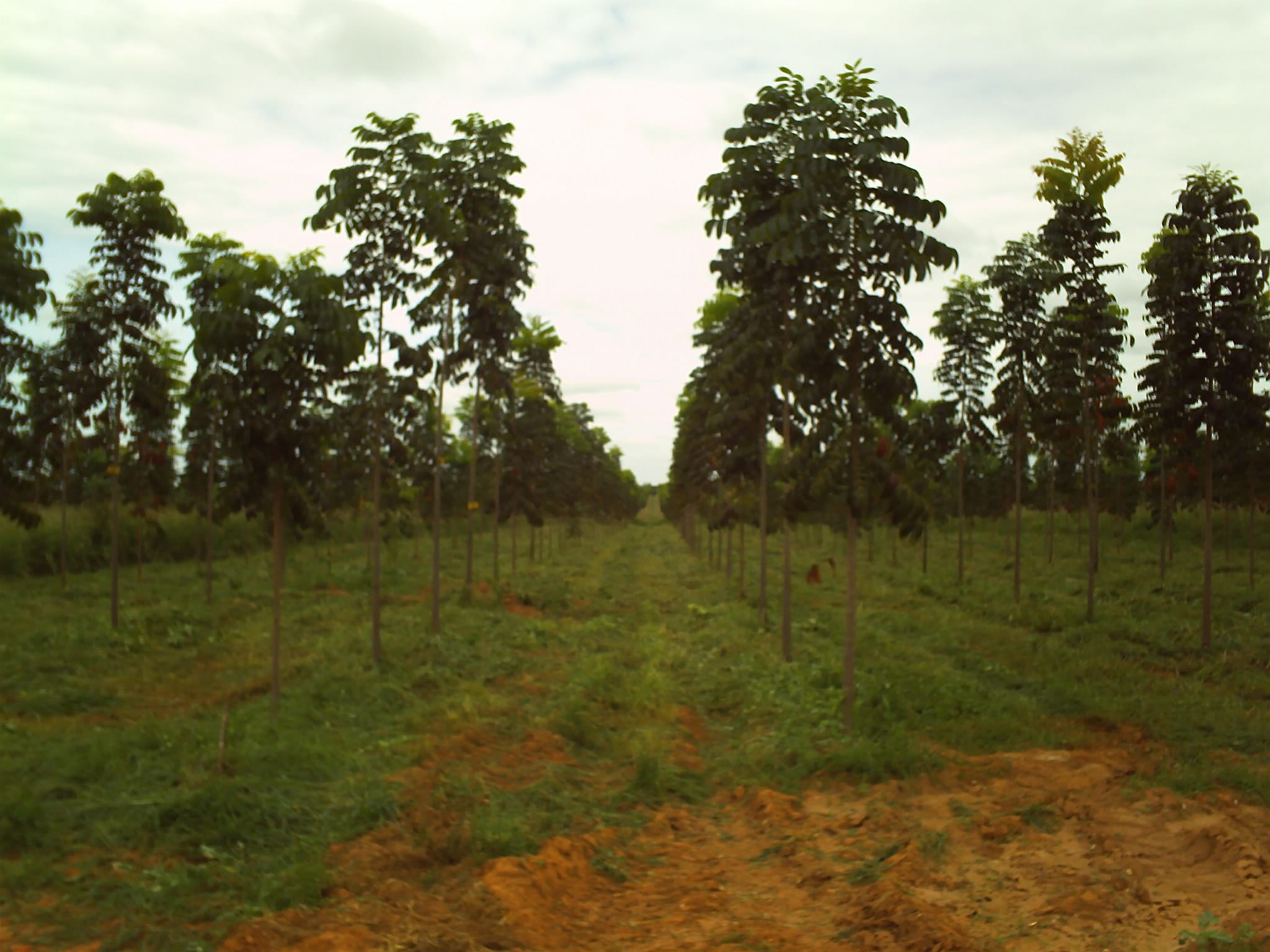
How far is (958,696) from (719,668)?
384 cm

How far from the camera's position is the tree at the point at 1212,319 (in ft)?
51.6

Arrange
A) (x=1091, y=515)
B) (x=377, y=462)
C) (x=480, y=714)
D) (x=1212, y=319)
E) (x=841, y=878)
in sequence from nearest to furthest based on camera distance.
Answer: (x=841, y=878) < (x=480, y=714) < (x=377, y=462) < (x=1212, y=319) < (x=1091, y=515)

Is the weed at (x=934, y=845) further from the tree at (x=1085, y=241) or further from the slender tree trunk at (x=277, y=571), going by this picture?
the tree at (x=1085, y=241)

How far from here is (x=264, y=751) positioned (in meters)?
8.52

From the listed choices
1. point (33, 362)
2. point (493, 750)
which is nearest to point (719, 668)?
point (493, 750)

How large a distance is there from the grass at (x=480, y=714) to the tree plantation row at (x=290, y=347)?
1.65 meters

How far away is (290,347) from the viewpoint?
9898 millimetres

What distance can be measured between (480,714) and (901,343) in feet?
21.6

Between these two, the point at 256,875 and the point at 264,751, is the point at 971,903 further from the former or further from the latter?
the point at 264,751

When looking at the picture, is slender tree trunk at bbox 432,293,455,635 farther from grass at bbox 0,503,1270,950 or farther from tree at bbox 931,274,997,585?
tree at bbox 931,274,997,585

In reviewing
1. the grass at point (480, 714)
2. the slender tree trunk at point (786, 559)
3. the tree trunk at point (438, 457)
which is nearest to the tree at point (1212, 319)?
the grass at point (480, 714)

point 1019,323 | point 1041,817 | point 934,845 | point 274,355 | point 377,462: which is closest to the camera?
point 934,845

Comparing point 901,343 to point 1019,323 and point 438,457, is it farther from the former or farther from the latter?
point 1019,323

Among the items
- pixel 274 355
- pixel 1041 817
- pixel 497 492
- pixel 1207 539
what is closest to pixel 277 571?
pixel 274 355
